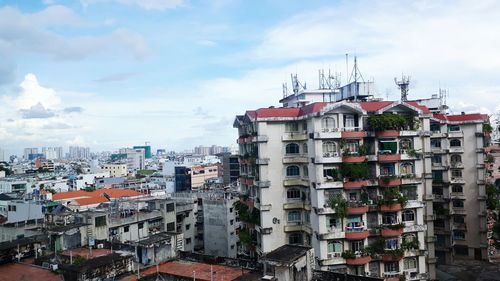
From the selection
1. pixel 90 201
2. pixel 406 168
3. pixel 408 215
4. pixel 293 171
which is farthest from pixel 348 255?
pixel 90 201

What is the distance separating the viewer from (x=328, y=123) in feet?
94.7

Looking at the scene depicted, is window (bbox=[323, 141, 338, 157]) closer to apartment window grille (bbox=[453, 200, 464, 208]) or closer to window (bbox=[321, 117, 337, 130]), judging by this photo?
window (bbox=[321, 117, 337, 130])

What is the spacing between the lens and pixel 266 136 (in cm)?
3000

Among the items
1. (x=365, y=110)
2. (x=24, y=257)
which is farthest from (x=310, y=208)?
(x=24, y=257)

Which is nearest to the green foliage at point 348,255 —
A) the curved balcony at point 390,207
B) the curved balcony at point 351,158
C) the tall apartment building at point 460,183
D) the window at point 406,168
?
the curved balcony at point 390,207

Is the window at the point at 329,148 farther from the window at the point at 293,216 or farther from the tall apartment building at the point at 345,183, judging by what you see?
the window at the point at 293,216

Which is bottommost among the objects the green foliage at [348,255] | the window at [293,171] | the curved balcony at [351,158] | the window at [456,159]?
the green foliage at [348,255]

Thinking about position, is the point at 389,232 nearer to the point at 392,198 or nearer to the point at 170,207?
the point at 392,198

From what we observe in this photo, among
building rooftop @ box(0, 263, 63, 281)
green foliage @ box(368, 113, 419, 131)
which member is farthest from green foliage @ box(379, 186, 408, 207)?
building rooftop @ box(0, 263, 63, 281)

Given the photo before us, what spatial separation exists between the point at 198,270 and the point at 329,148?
12.8 m

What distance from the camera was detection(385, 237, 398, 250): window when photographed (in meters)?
28.9

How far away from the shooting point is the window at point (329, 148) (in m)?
28.7

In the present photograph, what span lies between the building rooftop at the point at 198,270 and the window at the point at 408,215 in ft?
47.0

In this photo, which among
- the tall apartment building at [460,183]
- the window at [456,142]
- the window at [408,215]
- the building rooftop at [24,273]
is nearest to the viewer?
the building rooftop at [24,273]
